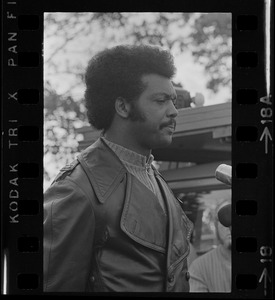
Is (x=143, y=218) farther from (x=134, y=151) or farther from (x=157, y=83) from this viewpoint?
(x=157, y=83)

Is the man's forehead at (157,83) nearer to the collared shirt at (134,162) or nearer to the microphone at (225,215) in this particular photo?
the collared shirt at (134,162)

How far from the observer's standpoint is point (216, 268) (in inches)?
170

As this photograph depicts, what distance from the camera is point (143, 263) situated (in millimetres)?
4332

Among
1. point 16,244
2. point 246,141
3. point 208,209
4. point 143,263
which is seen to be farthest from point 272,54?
point 16,244

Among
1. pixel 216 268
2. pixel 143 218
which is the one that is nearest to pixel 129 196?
pixel 143 218

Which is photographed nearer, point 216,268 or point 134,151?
point 216,268

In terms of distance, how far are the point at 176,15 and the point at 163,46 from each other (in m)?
0.16

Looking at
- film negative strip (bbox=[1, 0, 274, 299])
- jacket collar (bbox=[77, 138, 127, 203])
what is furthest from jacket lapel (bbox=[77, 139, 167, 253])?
film negative strip (bbox=[1, 0, 274, 299])

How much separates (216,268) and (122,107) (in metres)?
0.83

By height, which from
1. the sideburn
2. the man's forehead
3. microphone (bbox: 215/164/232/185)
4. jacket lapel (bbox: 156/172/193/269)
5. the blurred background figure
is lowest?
the blurred background figure

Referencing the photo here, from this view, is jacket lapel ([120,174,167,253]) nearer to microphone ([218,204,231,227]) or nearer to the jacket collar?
the jacket collar

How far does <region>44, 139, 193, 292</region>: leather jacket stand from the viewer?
430cm

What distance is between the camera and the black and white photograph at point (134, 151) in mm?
4316

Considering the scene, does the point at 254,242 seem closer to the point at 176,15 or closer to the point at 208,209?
the point at 208,209
